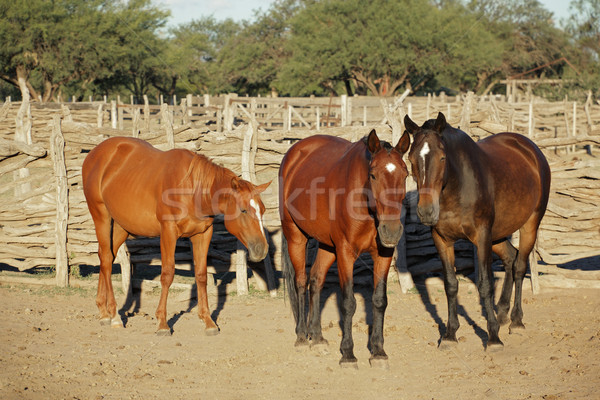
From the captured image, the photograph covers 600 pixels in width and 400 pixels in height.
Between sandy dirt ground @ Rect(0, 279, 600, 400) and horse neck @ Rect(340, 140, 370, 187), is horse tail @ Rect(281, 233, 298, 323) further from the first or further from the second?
horse neck @ Rect(340, 140, 370, 187)

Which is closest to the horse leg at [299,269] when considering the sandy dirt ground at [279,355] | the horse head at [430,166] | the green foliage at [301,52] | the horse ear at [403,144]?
the sandy dirt ground at [279,355]

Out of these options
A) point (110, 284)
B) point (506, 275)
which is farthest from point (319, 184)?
point (110, 284)

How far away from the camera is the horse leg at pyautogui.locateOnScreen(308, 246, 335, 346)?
237 inches

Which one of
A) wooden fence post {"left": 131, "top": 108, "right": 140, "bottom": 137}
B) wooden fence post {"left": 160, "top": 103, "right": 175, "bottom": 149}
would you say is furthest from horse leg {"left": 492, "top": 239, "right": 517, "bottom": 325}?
wooden fence post {"left": 131, "top": 108, "right": 140, "bottom": 137}

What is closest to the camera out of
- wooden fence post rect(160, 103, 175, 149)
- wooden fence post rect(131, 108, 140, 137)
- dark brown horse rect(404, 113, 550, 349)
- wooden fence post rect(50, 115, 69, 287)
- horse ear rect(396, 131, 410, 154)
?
horse ear rect(396, 131, 410, 154)

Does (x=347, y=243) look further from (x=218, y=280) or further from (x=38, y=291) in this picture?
(x=38, y=291)

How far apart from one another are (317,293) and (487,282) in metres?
1.59

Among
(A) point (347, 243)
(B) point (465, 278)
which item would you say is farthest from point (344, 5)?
(A) point (347, 243)

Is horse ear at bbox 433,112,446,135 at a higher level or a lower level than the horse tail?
higher

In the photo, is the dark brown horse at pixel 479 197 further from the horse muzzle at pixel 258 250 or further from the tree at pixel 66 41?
the tree at pixel 66 41

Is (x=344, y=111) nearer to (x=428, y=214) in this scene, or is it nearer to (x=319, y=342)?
(x=319, y=342)

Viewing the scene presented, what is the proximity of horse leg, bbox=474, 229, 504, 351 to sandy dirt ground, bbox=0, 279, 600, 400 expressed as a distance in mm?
132

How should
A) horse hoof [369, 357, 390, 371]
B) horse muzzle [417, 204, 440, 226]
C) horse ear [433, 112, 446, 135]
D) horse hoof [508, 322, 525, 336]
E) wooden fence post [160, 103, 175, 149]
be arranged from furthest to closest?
wooden fence post [160, 103, 175, 149] → horse hoof [508, 322, 525, 336] → horse ear [433, 112, 446, 135] → horse hoof [369, 357, 390, 371] → horse muzzle [417, 204, 440, 226]

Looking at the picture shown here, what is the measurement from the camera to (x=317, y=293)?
6.16 m
